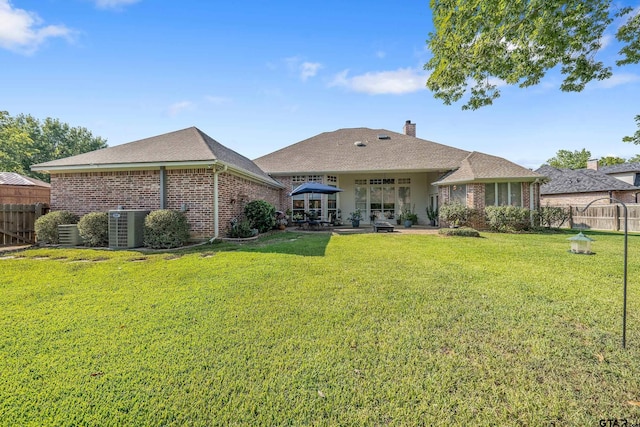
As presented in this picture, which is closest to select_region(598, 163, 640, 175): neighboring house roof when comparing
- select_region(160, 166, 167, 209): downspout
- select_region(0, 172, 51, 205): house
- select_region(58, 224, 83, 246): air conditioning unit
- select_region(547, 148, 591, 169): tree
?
select_region(547, 148, 591, 169): tree

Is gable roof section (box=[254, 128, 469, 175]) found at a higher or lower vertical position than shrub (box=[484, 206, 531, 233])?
higher

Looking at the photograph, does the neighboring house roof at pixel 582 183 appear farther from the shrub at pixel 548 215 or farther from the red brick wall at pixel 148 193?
the red brick wall at pixel 148 193

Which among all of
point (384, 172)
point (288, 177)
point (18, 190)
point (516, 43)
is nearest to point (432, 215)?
point (384, 172)

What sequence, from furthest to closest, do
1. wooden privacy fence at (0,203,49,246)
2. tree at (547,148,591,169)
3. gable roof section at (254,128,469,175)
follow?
1. tree at (547,148,591,169)
2. gable roof section at (254,128,469,175)
3. wooden privacy fence at (0,203,49,246)

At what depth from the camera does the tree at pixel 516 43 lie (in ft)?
18.7

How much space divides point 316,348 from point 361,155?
1622 cm

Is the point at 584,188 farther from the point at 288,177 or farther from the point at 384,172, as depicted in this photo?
the point at 288,177

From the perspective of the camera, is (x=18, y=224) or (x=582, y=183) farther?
(x=582, y=183)

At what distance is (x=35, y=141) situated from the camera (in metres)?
32.2

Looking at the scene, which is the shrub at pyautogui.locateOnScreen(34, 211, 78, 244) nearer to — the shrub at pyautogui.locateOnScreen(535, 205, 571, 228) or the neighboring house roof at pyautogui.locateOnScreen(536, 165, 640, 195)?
the shrub at pyautogui.locateOnScreen(535, 205, 571, 228)

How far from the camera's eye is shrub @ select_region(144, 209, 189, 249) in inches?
325

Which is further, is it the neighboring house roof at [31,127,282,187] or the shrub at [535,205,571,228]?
the shrub at [535,205,571,228]

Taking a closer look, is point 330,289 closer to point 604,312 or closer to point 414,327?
point 414,327

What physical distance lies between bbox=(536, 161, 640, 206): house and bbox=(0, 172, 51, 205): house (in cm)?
3481
